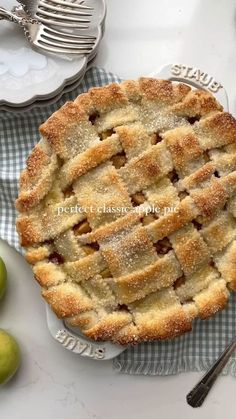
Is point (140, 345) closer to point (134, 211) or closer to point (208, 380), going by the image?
point (208, 380)

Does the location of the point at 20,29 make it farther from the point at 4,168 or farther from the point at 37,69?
the point at 4,168

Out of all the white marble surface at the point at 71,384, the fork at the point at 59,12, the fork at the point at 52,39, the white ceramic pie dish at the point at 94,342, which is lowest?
the white marble surface at the point at 71,384

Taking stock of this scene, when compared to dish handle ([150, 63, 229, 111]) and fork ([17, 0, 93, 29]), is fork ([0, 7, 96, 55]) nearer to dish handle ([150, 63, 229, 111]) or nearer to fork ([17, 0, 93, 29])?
fork ([17, 0, 93, 29])

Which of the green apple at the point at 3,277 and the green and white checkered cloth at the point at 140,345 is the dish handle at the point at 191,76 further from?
the green apple at the point at 3,277

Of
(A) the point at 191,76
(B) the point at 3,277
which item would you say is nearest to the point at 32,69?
(A) the point at 191,76

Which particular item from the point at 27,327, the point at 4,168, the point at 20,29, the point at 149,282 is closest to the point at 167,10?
the point at 20,29

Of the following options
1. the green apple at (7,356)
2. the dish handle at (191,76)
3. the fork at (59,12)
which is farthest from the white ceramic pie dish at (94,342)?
the fork at (59,12)

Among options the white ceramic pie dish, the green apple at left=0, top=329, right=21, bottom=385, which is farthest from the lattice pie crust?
the green apple at left=0, top=329, right=21, bottom=385
